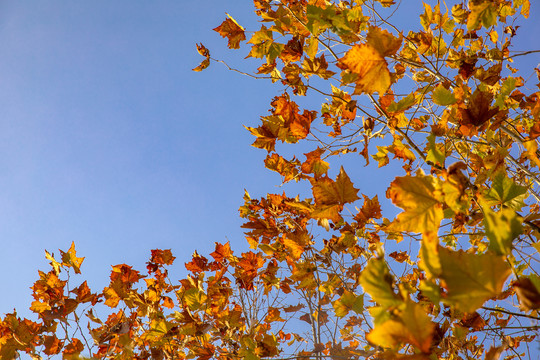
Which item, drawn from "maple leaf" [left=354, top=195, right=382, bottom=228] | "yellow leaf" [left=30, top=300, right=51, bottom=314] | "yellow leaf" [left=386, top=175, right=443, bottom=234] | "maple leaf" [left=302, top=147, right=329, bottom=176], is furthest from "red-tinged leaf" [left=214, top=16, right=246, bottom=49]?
"yellow leaf" [left=30, top=300, right=51, bottom=314]

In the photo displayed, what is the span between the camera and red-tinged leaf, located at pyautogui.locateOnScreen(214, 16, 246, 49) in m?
1.79

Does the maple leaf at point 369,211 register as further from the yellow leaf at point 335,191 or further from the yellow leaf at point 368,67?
the yellow leaf at point 368,67

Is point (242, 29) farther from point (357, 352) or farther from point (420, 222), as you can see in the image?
point (357, 352)

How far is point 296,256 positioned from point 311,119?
885mm

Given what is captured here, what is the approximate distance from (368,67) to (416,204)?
1.54ft

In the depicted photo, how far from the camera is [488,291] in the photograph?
1.54ft

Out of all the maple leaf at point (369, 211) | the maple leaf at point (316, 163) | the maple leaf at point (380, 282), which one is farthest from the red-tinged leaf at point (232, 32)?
the maple leaf at point (380, 282)

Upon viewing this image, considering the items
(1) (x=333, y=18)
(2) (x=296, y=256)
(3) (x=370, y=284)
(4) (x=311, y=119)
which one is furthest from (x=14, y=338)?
(1) (x=333, y=18)

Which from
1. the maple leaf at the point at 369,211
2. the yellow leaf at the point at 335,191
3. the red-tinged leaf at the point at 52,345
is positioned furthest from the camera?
the red-tinged leaf at the point at 52,345

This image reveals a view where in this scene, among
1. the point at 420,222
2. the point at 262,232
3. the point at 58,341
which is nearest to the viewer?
the point at 420,222

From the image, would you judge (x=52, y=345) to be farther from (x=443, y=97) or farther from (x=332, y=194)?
(x=443, y=97)

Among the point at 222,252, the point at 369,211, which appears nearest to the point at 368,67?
the point at 369,211

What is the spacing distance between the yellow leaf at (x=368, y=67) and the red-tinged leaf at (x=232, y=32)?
43.5 inches

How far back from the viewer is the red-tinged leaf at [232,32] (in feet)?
5.89
